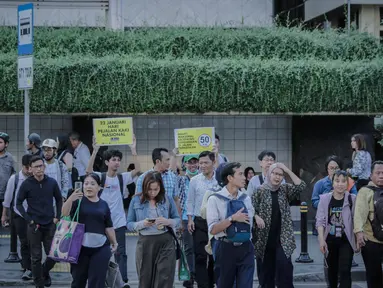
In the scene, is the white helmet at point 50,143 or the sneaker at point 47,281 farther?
the white helmet at point 50,143

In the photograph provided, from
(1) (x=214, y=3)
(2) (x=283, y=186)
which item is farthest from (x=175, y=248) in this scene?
(1) (x=214, y=3)

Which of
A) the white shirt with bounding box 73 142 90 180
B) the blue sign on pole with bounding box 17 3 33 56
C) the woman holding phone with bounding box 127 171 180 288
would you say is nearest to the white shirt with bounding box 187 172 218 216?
the woman holding phone with bounding box 127 171 180 288

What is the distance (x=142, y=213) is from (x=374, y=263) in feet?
9.75

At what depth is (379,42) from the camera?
19.7 metres

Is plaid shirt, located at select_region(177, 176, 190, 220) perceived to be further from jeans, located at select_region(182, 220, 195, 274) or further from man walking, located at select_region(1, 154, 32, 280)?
man walking, located at select_region(1, 154, 32, 280)

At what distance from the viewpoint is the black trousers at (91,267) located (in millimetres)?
10695

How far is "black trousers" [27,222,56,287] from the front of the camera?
12.4 m

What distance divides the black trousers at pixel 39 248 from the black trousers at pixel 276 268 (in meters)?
3.10

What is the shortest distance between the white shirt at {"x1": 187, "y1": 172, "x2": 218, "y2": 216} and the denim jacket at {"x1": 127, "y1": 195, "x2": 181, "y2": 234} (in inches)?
A: 58.5

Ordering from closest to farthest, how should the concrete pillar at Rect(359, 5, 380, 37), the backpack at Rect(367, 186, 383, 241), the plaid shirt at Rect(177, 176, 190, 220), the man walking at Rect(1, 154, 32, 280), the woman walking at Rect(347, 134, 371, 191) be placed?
the backpack at Rect(367, 186, 383, 241), the plaid shirt at Rect(177, 176, 190, 220), the man walking at Rect(1, 154, 32, 280), the woman walking at Rect(347, 134, 371, 191), the concrete pillar at Rect(359, 5, 380, 37)

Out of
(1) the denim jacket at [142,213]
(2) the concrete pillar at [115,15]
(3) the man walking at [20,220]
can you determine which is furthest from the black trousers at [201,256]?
(2) the concrete pillar at [115,15]

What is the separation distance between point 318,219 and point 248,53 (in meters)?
8.20

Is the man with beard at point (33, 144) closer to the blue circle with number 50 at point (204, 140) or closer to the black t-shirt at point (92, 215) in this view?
the blue circle with number 50 at point (204, 140)

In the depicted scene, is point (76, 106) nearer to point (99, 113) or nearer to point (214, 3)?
point (99, 113)
